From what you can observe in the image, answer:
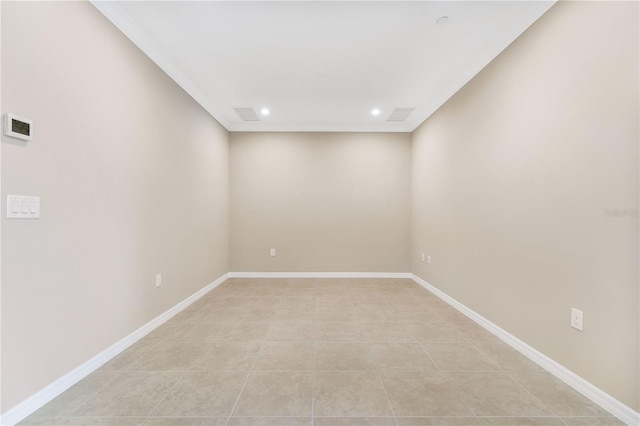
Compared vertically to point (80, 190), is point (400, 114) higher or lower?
higher

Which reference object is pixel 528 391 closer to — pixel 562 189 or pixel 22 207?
pixel 562 189

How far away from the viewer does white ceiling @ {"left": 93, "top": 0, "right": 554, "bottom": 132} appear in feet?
6.55

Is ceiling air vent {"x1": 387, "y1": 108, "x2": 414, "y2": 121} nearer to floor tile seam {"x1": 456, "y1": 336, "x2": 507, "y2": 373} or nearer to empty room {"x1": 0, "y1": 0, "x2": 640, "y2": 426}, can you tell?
empty room {"x1": 0, "y1": 0, "x2": 640, "y2": 426}

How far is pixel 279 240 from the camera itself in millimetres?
4621

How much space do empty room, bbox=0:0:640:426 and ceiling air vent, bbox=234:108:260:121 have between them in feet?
0.67

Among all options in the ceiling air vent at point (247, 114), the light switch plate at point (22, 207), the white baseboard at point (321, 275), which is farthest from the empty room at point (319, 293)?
the white baseboard at point (321, 275)

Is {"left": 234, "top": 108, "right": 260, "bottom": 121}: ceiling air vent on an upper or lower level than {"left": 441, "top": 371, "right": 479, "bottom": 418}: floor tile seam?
upper

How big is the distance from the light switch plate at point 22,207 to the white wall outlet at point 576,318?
10.7ft

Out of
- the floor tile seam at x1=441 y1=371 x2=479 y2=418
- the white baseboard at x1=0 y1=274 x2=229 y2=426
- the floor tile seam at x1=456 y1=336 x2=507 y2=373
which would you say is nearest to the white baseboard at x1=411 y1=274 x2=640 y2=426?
the floor tile seam at x1=456 y1=336 x2=507 y2=373

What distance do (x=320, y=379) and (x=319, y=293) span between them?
193cm

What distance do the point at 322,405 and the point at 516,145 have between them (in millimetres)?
2392

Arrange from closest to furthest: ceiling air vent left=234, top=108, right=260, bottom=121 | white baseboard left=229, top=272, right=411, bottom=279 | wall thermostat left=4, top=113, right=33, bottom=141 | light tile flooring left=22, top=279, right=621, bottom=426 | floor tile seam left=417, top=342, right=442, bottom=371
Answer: wall thermostat left=4, top=113, right=33, bottom=141 → light tile flooring left=22, top=279, right=621, bottom=426 → floor tile seam left=417, top=342, right=442, bottom=371 → ceiling air vent left=234, top=108, right=260, bottom=121 → white baseboard left=229, top=272, right=411, bottom=279

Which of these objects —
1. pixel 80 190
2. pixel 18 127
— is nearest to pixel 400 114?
pixel 80 190

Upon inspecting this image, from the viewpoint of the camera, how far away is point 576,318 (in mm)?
1667
